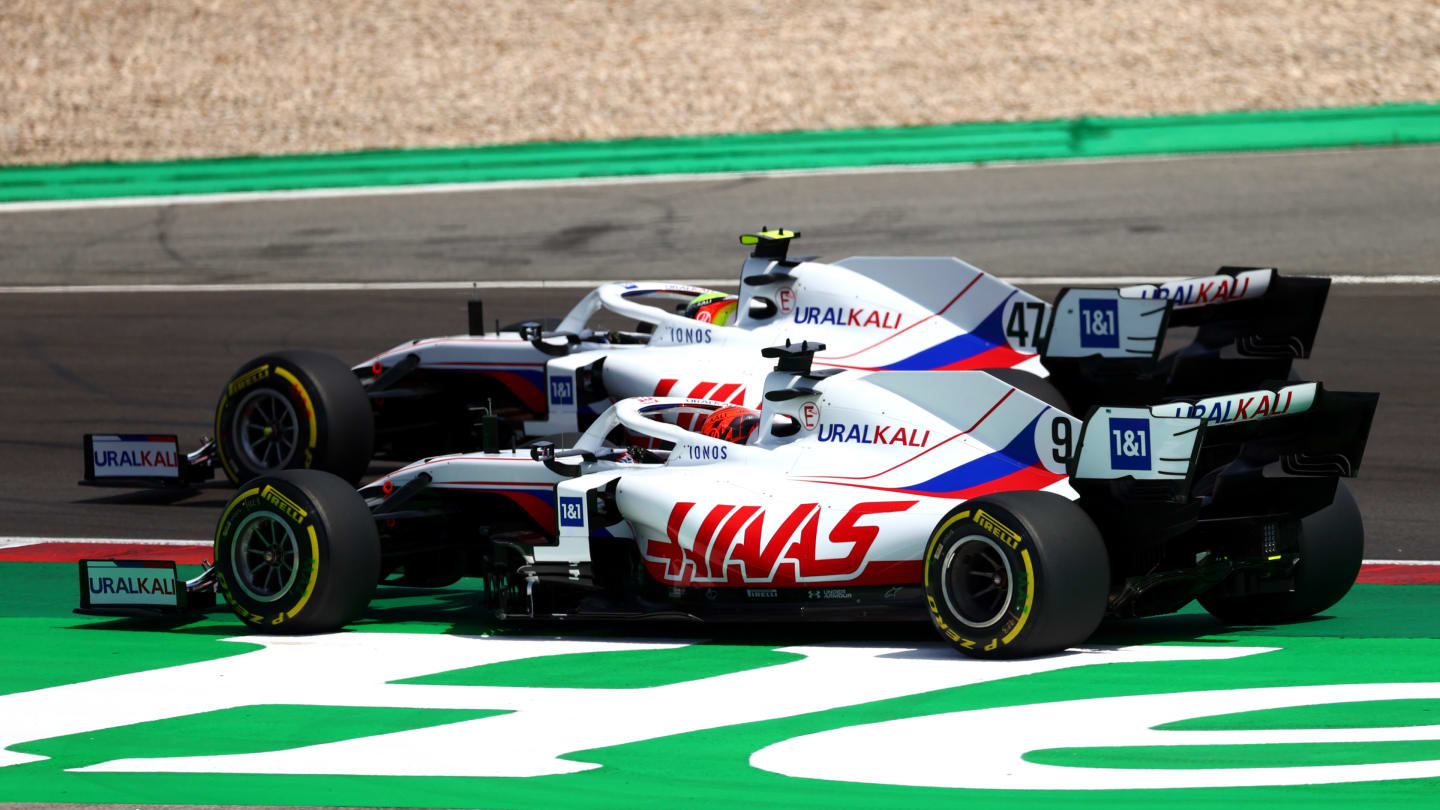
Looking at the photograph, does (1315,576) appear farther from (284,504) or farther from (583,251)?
(583,251)

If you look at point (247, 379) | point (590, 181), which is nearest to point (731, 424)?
point (247, 379)

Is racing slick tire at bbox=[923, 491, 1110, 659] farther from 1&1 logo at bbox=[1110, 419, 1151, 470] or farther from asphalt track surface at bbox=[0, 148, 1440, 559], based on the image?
asphalt track surface at bbox=[0, 148, 1440, 559]

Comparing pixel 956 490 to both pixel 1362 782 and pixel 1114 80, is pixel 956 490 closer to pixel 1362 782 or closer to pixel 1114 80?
pixel 1362 782

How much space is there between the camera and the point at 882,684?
7.58 metres

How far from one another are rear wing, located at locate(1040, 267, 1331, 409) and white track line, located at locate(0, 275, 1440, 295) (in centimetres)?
873

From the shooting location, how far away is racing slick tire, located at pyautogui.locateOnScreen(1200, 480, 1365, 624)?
855 centimetres

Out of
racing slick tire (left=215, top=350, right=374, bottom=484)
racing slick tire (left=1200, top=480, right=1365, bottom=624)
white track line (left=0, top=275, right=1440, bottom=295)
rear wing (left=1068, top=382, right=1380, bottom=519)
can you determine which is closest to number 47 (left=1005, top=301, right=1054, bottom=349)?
racing slick tire (left=1200, top=480, right=1365, bottom=624)

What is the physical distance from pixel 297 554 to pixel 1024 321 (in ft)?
16.0

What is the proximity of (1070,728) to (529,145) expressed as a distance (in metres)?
19.8

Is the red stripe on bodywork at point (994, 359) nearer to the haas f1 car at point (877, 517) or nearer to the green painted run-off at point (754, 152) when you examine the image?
the haas f1 car at point (877, 517)

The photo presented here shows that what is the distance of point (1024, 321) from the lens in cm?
1183

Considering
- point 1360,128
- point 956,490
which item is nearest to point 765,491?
point 956,490

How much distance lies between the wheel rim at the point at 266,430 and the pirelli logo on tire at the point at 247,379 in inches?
2.5

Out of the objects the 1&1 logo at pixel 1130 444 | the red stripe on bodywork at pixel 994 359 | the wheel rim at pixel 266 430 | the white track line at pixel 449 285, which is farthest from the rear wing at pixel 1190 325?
the white track line at pixel 449 285
